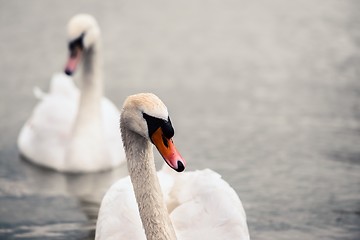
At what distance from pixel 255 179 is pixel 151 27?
5.65 meters

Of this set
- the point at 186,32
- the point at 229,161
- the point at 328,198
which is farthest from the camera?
the point at 186,32

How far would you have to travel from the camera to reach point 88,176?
9086mm

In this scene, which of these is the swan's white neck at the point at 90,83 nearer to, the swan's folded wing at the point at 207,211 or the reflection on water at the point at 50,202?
the reflection on water at the point at 50,202

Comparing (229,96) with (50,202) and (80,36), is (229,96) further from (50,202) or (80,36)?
(50,202)

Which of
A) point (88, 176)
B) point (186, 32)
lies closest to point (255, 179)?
point (88, 176)

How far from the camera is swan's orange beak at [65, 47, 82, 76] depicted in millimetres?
9000

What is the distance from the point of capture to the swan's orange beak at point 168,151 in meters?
5.05

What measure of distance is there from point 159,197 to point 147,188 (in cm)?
9

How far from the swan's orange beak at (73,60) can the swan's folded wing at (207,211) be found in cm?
295

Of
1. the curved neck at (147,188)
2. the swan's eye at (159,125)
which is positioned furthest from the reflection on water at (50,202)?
the swan's eye at (159,125)

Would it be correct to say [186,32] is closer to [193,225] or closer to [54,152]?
[54,152]

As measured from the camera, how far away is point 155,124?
16.9 ft

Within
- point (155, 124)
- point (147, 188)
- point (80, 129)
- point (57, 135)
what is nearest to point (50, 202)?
point (80, 129)

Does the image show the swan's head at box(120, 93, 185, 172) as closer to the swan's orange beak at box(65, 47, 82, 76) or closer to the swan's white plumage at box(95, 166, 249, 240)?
the swan's white plumage at box(95, 166, 249, 240)
